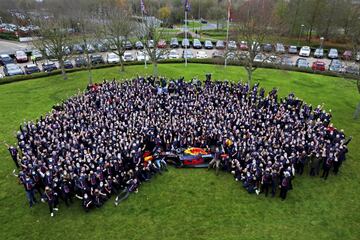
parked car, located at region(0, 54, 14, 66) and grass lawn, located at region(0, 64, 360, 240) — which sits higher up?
parked car, located at region(0, 54, 14, 66)

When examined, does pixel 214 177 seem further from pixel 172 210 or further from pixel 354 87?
pixel 354 87

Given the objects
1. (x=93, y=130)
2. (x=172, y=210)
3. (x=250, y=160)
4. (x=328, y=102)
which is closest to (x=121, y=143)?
(x=93, y=130)

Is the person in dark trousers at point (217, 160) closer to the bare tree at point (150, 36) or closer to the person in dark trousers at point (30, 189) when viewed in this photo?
the person in dark trousers at point (30, 189)

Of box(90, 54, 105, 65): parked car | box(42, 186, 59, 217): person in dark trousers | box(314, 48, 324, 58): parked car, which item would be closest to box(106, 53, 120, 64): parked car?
box(90, 54, 105, 65): parked car

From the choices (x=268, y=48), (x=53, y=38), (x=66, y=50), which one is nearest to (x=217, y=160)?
(x=268, y=48)

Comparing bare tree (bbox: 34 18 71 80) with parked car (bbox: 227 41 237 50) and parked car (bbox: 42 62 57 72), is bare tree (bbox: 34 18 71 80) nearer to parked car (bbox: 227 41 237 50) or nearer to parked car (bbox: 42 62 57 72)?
parked car (bbox: 42 62 57 72)

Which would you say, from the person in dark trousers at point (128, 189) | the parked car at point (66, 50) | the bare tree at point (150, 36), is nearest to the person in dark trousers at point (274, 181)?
the person in dark trousers at point (128, 189)
